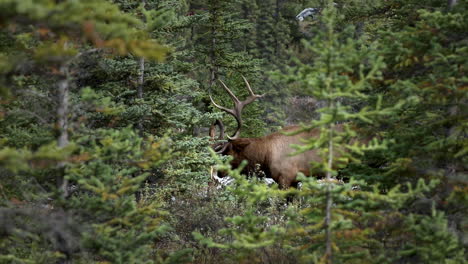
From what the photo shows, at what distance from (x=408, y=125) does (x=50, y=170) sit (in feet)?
14.5

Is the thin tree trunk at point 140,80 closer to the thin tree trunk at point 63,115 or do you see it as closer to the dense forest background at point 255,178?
the dense forest background at point 255,178

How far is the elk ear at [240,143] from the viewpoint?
10.1m

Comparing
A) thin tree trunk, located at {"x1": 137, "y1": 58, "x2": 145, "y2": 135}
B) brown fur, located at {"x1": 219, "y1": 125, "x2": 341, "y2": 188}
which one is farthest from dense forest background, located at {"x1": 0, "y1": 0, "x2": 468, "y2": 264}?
brown fur, located at {"x1": 219, "y1": 125, "x2": 341, "y2": 188}

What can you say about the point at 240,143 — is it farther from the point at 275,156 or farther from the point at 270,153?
the point at 275,156

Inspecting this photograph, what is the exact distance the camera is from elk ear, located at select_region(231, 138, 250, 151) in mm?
10150

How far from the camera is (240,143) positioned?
10.2 m

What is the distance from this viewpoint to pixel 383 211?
179 inches

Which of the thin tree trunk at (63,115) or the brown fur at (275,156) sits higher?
the thin tree trunk at (63,115)

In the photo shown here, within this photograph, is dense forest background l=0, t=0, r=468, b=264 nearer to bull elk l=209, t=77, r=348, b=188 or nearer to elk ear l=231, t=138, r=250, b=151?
bull elk l=209, t=77, r=348, b=188

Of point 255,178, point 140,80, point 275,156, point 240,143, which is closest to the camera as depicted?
point 255,178

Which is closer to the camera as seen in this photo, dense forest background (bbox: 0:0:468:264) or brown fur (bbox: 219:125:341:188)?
dense forest background (bbox: 0:0:468:264)

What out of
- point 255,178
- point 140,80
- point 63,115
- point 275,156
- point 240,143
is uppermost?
point 63,115

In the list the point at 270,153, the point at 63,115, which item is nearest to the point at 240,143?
the point at 270,153

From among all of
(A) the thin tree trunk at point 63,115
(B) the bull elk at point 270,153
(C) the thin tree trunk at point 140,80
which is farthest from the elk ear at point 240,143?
(A) the thin tree trunk at point 63,115
